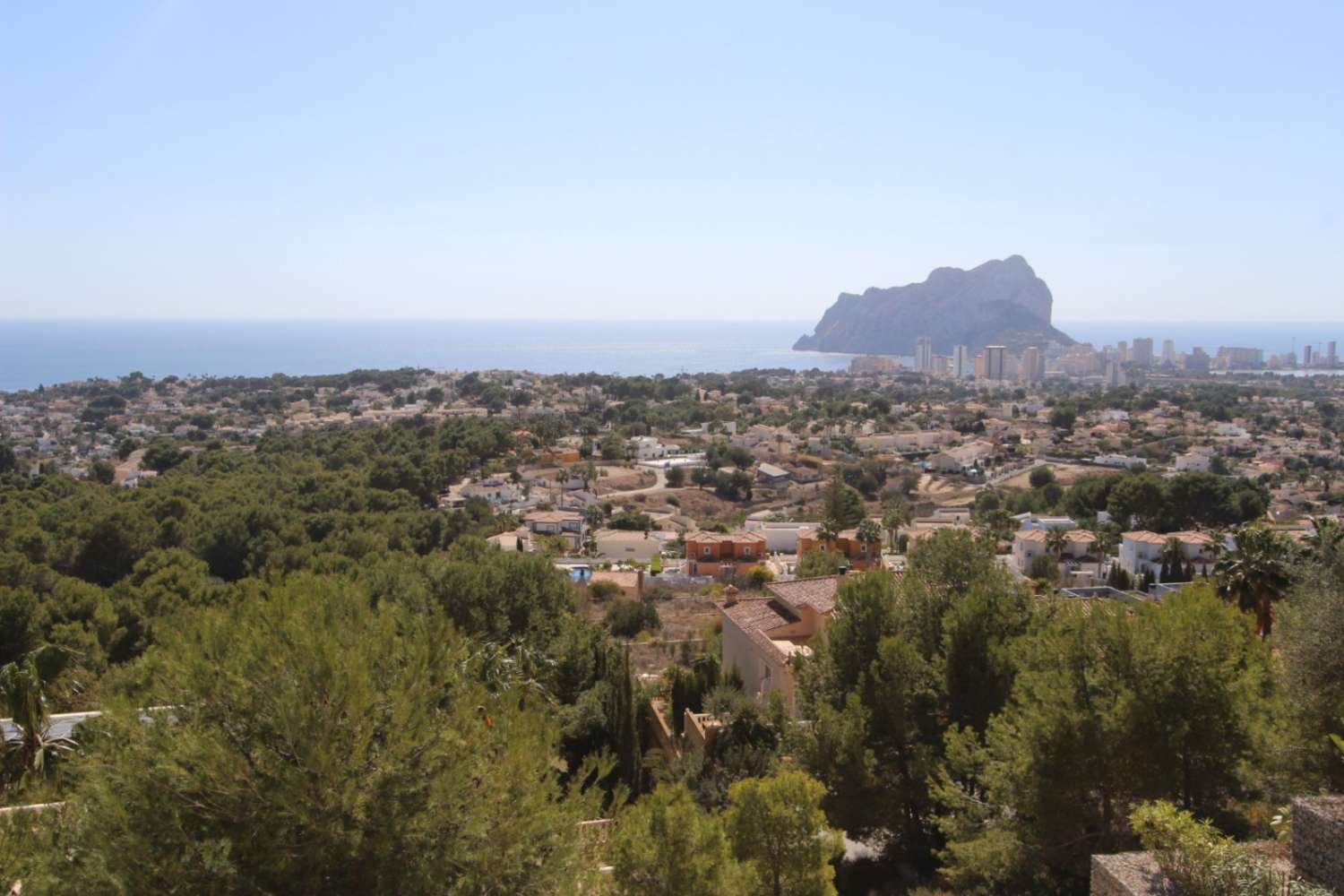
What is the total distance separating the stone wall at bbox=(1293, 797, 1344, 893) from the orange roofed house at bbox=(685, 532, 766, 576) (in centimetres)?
2307

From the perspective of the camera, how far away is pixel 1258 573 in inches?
496

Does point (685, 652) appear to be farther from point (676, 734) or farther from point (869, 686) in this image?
point (869, 686)

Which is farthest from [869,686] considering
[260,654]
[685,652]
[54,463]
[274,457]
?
[54,463]

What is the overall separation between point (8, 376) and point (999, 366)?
14949cm

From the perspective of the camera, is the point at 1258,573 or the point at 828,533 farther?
the point at 828,533

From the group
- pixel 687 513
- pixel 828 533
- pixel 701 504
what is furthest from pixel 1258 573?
pixel 701 504

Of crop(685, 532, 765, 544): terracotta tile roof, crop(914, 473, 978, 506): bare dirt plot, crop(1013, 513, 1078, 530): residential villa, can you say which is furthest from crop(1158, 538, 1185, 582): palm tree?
crop(914, 473, 978, 506): bare dirt plot

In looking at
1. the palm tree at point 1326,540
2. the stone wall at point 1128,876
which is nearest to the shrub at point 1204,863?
the stone wall at point 1128,876

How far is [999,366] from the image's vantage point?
156m

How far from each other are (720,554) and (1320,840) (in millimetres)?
24114

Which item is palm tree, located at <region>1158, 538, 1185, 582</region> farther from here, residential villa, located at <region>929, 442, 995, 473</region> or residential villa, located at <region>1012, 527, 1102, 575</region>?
residential villa, located at <region>929, 442, 995, 473</region>

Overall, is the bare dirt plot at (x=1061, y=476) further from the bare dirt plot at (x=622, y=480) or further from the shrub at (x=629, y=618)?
the shrub at (x=629, y=618)

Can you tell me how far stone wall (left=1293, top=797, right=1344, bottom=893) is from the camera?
5.15 metres

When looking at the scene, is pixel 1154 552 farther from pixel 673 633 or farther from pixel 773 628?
pixel 773 628
